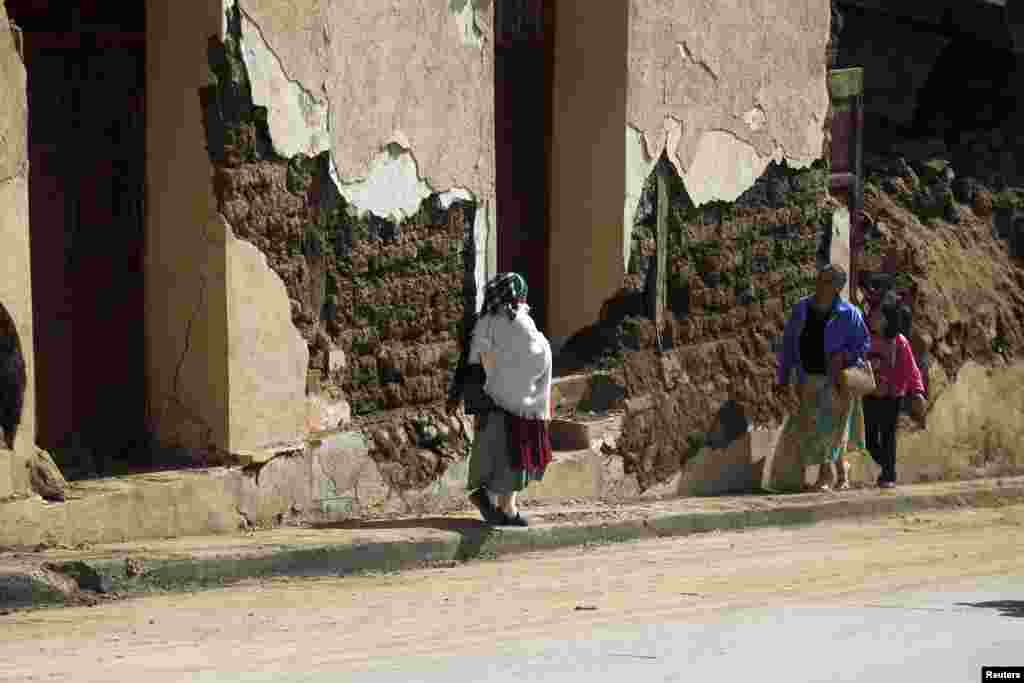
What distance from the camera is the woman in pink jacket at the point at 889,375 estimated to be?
46.8 ft

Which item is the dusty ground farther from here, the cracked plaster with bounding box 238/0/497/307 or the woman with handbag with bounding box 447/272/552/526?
the cracked plaster with bounding box 238/0/497/307

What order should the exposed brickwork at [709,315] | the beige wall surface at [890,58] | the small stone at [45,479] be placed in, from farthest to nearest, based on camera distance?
1. the beige wall surface at [890,58]
2. the exposed brickwork at [709,315]
3. the small stone at [45,479]

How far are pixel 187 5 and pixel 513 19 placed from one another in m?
3.03

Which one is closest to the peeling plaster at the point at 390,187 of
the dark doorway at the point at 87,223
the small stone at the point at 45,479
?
the dark doorway at the point at 87,223

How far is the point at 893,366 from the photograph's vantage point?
14.3 metres

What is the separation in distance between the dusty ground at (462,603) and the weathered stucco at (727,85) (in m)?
2.70

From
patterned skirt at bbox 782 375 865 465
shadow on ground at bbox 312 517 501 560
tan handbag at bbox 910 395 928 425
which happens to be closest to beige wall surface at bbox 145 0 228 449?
shadow on ground at bbox 312 517 501 560

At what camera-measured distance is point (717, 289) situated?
45.3 ft

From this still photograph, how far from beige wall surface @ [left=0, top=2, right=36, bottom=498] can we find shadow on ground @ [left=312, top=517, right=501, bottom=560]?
1.78 metres

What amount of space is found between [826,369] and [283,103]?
14.9ft

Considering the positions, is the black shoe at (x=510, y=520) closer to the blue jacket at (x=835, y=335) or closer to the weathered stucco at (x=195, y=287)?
the weathered stucco at (x=195, y=287)

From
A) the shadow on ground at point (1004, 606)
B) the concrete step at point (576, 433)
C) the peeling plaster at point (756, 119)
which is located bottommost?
the shadow on ground at point (1004, 606)

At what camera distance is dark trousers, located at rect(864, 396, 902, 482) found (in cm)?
1433

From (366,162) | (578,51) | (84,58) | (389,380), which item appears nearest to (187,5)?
(84,58)
